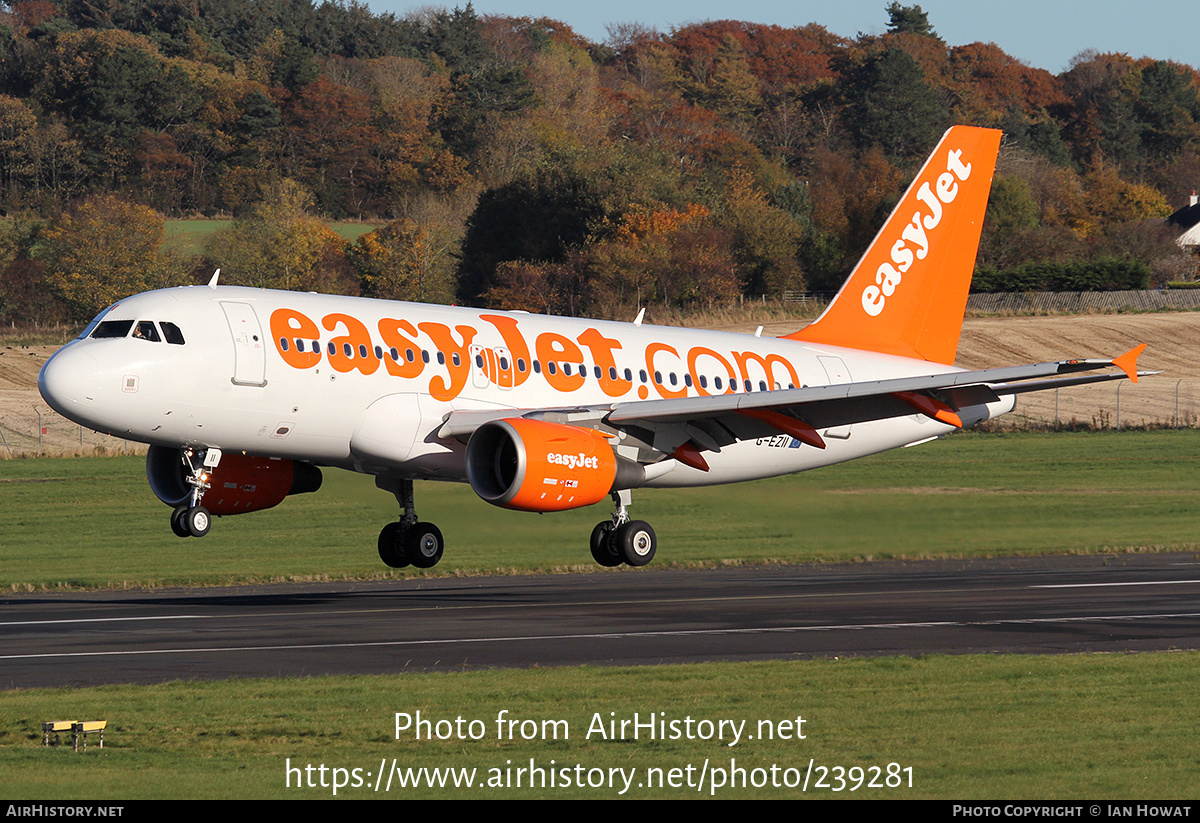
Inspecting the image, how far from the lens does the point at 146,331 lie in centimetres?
3095

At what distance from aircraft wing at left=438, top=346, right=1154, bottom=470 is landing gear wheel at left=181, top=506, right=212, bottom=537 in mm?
5179

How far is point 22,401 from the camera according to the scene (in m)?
90.8

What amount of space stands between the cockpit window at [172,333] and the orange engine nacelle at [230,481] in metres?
4.50

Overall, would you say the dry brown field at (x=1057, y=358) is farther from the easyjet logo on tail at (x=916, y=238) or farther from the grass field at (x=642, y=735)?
the grass field at (x=642, y=735)

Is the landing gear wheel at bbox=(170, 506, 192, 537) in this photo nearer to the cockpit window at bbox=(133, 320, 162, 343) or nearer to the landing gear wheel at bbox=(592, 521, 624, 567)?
the cockpit window at bbox=(133, 320, 162, 343)

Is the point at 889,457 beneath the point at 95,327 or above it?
beneath

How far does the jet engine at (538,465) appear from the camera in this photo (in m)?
31.6

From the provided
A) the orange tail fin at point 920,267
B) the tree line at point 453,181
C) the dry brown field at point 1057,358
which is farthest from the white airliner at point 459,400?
the tree line at point 453,181

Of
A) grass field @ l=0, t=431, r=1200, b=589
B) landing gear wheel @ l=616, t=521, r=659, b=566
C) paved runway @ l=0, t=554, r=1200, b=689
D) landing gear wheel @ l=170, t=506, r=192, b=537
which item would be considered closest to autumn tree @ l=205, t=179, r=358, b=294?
grass field @ l=0, t=431, r=1200, b=589

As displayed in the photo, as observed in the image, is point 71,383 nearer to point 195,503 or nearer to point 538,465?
point 195,503

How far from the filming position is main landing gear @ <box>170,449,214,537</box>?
31.4 m
